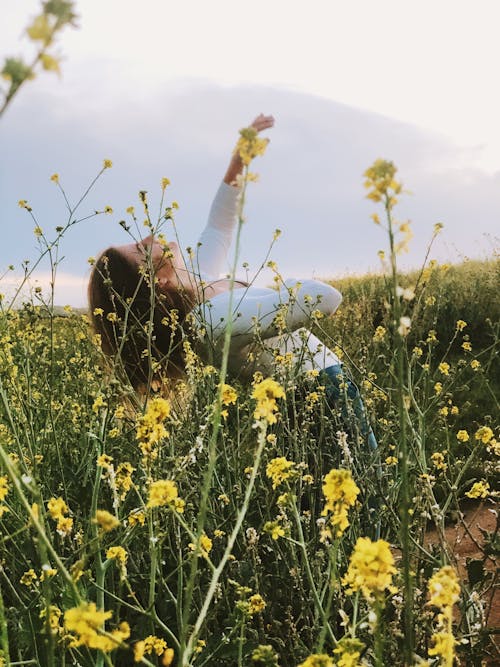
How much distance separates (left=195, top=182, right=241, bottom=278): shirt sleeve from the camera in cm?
388

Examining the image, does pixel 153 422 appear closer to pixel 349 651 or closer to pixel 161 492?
pixel 161 492

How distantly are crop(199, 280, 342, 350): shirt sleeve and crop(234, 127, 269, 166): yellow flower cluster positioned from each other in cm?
181

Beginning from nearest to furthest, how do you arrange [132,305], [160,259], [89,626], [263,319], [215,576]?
[89,626] < [215,576] < [263,319] < [160,259] < [132,305]

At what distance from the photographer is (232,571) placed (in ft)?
7.18

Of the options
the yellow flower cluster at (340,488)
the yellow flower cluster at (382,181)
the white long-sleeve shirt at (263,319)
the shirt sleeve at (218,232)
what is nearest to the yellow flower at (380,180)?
the yellow flower cluster at (382,181)

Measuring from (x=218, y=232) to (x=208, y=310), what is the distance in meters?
1.09

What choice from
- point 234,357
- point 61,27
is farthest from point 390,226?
point 234,357

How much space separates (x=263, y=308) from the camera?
3.01 m

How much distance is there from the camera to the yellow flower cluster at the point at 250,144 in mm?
965

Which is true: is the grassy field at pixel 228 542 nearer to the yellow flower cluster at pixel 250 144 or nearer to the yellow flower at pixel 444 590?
the yellow flower at pixel 444 590

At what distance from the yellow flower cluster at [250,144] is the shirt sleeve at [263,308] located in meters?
1.81

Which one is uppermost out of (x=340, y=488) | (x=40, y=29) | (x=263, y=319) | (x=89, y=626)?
(x=40, y=29)

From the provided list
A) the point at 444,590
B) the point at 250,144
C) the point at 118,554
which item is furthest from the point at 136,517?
the point at 250,144

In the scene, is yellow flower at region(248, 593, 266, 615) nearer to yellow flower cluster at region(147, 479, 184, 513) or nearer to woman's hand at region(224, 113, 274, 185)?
yellow flower cluster at region(147, 479, 184, 513)
